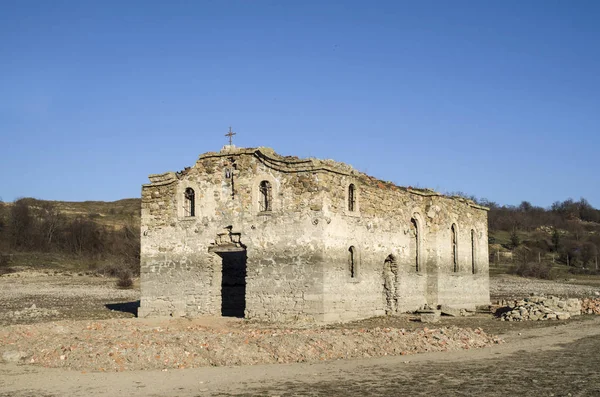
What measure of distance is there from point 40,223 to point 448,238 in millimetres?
49615

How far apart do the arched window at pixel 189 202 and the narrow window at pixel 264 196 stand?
282 cm

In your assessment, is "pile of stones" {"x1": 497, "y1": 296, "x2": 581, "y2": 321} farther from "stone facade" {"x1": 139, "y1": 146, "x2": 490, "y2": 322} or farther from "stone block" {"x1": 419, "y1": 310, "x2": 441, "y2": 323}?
"stone facade" {"x1": 139, "y1": 146, "x2": 490, "y2": 322}

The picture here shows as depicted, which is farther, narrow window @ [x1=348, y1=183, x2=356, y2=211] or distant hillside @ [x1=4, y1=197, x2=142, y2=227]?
distant hillside @ [x1=4, y1=197, x2=142, y2=227]

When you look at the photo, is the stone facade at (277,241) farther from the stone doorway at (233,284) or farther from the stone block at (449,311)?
the stone block at (449,311)

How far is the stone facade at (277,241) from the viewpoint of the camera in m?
21.9

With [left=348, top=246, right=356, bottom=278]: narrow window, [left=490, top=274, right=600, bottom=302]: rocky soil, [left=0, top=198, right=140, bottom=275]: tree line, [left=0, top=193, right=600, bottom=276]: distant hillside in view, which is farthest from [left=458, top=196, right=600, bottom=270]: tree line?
[left=348, top=246, right=356, bottom=278]: narrow window

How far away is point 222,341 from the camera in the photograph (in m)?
14.6

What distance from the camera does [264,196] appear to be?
23062 mm

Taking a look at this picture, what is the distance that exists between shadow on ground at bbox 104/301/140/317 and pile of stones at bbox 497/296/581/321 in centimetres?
1396

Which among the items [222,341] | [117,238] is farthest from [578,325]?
[117,238]

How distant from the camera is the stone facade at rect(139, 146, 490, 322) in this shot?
21922mm

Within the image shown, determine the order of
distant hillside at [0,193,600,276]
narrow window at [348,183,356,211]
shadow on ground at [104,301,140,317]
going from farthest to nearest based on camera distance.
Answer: distant hillside at [0,193,600,276]
shadow on ground at [104,301,140,317]
narrow window at [348,183,356,211]

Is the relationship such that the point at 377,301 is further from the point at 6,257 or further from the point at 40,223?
the point at 40,223

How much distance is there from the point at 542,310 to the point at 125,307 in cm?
1658
